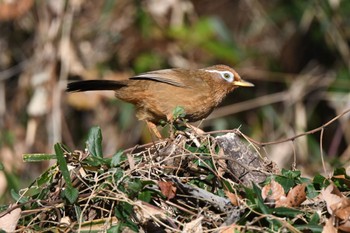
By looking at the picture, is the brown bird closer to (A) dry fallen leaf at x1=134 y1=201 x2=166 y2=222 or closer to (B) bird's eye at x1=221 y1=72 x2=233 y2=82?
(B) bird's eye at x1=221 y1=72 x2=233 y2=82

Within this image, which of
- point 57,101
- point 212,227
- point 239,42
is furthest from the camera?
point 239,42

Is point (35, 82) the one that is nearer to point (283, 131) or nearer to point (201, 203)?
point (283, 131)

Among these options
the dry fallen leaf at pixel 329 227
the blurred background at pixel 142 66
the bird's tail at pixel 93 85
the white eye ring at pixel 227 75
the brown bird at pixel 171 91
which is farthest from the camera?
the blurred background at pixel 142 66

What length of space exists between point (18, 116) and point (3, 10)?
113 centimetres

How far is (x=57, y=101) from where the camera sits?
7.58 meters

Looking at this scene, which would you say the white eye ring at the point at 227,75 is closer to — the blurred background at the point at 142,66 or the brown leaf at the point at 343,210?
the blurred background at the point at 142,66

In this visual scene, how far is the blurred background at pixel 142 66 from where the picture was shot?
7652 mm

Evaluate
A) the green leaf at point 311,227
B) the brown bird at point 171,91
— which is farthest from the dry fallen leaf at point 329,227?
the brown bird at point 171,91

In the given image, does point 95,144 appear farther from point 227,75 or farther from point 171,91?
point 227,75

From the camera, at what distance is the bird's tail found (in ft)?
16.9

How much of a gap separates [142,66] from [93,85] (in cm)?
286

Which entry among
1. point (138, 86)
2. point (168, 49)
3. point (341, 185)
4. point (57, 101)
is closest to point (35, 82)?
point (57, 101)

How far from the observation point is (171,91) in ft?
17.8

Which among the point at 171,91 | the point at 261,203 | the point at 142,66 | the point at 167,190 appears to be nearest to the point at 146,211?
the point at 167,190
